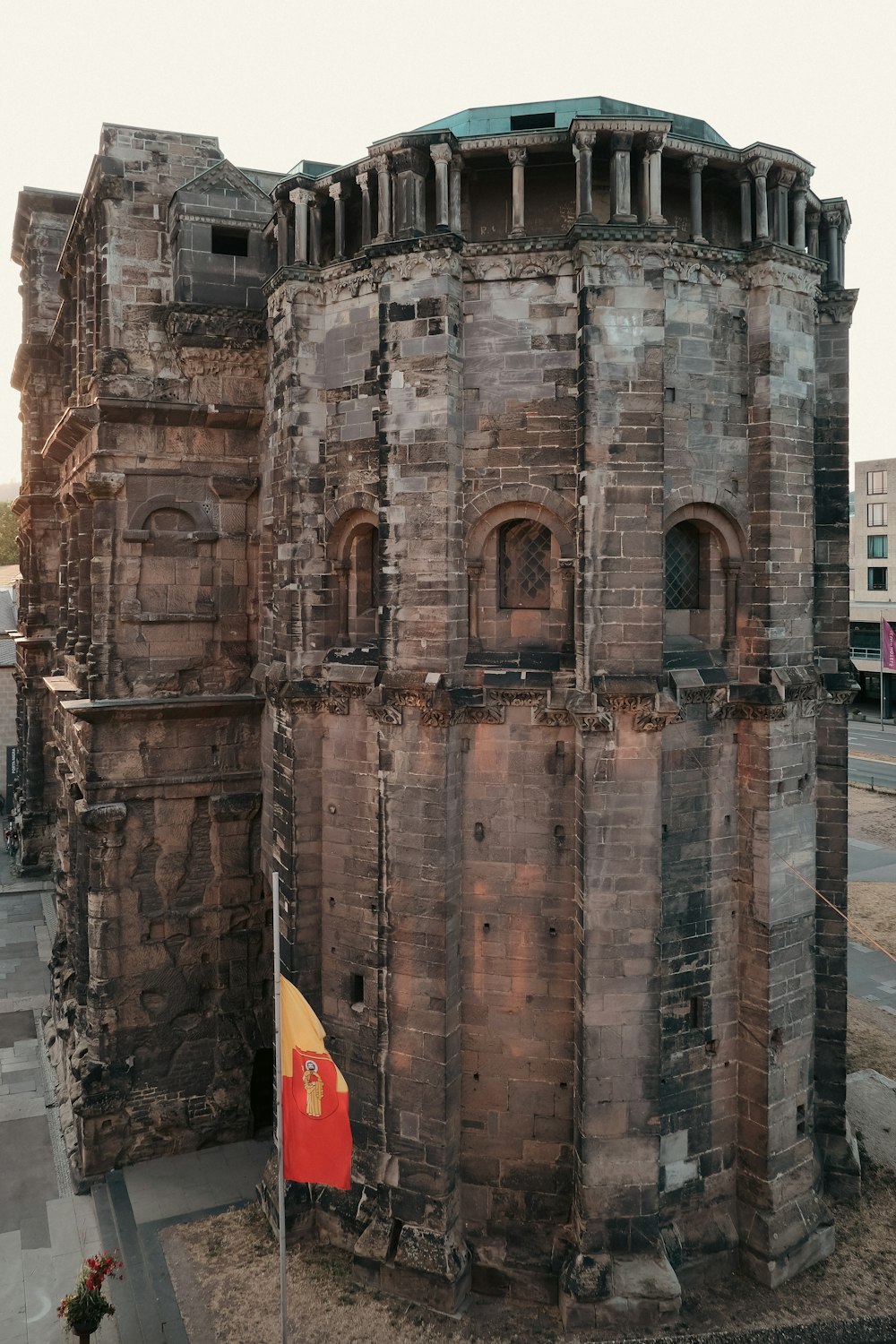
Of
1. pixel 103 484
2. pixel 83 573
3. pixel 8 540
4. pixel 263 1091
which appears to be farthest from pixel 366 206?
pixel 8 540

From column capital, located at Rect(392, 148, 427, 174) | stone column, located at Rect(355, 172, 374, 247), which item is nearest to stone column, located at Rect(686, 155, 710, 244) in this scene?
column capital, located at Rect(392, 148, 427, 174)

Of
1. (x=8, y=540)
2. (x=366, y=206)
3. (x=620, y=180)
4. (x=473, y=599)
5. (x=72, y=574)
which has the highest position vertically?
(x=8, y=540)

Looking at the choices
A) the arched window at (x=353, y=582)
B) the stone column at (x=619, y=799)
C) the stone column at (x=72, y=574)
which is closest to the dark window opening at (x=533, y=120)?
the stone column at (x=619, y=799)

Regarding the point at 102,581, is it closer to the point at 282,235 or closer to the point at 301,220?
the point at 282,235

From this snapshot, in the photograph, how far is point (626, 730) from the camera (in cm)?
1509

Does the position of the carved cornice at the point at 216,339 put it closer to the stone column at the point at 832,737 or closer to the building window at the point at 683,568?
the building window at the point at 683,568

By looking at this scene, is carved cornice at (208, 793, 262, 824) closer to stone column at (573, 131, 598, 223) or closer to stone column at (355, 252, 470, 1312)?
stone column at (355, 252, 470, 1312)

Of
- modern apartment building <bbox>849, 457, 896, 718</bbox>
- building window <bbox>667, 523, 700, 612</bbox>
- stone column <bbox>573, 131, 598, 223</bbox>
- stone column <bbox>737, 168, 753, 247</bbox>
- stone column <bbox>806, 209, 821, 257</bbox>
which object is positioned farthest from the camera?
modern apartment building <bbox>849, 457, 896, 718</bbox>

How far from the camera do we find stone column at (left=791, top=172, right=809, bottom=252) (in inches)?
644

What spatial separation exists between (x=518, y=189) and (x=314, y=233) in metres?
3.92

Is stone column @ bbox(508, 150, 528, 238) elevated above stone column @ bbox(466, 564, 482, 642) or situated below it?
above

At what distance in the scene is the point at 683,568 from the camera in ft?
54.6

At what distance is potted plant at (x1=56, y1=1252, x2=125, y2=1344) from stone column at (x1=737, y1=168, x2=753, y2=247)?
18693 millimetres

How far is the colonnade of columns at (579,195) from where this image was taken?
14.8m
